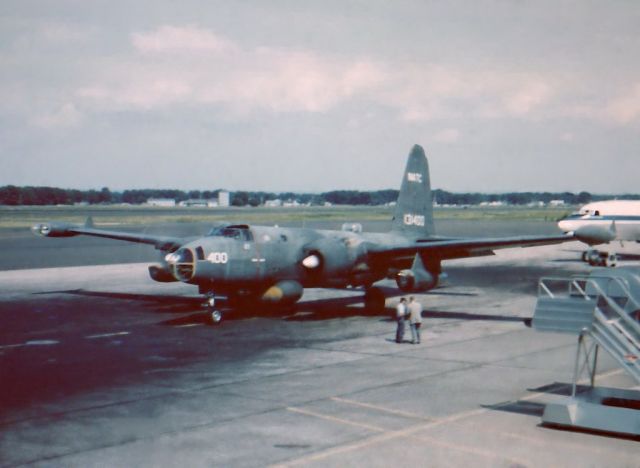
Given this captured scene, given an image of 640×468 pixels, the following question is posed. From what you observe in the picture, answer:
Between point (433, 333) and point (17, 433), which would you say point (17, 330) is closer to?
point (17, 433)

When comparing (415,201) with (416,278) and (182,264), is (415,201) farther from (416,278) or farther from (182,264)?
(182,264)

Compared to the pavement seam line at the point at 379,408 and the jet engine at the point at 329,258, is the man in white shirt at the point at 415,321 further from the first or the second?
the pavement seam line at the point at 379,408

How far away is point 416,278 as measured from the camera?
3016cm

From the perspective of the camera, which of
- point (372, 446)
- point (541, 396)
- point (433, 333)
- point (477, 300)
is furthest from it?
point (477, 300)

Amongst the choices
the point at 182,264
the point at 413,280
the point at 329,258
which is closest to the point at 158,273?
the point at 182,264

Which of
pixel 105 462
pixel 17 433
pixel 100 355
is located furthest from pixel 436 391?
pixel 100 355

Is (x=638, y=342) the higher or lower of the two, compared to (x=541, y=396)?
higher

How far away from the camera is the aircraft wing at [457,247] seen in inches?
1180

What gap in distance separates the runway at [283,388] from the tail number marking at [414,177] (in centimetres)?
722

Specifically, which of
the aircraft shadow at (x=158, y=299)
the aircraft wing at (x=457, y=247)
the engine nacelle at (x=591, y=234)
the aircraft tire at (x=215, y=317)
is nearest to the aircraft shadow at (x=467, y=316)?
the aircraft wing at (x=457, y=247)

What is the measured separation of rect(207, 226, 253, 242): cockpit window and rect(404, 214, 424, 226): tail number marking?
36.3 feet

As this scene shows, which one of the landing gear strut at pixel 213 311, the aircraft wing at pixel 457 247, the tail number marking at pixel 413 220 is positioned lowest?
the landing gear strut at pixel 213 311

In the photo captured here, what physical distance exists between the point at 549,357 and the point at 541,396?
538 cm

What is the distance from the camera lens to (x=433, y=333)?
90.2 feet
